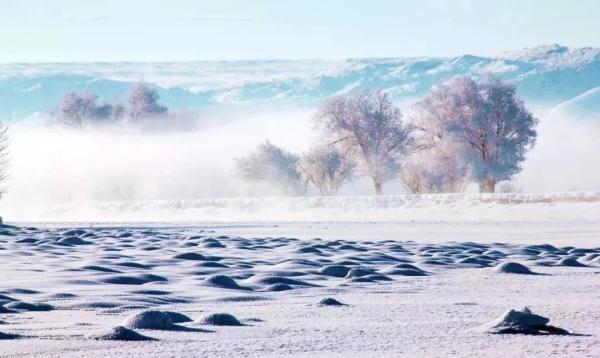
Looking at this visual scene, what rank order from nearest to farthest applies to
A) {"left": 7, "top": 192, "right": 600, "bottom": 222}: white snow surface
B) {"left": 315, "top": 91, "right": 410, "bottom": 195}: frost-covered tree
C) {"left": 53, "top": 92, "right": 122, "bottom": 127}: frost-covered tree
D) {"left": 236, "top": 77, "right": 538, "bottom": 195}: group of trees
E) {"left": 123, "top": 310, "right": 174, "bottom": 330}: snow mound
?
{"left": 123, "top": 310, "right": 174, "bottom": 330}: snow mound < {"left": 7, "top": 192, "right": 600, "bottom": 222}: white snow surface < {"left": 236, "top": 77, "right": 538, "bottom": 195}: group of trees < {"left": 315, "top": 91, "right": 410, "bottom": 195}: frost-covered tree < {"left": 53, "top": 92, "right": 122, "bottom": 127}: frost-covered tree

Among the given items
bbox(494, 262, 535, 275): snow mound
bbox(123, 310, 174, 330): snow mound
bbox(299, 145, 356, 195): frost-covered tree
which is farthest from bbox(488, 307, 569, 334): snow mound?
bbox(299, 145, 356, 195): frost-covered tree

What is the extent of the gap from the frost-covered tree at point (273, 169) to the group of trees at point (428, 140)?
9 centimetres

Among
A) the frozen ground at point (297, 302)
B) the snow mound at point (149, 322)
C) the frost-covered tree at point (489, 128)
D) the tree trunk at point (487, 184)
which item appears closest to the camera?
the frozen ground at point (297, 302)

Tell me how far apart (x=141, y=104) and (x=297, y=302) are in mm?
75921

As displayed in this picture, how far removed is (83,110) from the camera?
82.8 meters

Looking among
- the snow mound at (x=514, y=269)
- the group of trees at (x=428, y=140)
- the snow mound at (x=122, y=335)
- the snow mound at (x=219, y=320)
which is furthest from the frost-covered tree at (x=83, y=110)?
the snow mound at (x=122, y=335)

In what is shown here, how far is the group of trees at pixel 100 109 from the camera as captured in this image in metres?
83.1

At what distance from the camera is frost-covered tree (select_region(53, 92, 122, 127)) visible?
82.9m

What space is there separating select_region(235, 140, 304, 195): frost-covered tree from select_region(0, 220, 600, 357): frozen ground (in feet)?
172

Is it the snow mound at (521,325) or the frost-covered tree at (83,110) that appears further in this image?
the frost-covered tree at (83,110)

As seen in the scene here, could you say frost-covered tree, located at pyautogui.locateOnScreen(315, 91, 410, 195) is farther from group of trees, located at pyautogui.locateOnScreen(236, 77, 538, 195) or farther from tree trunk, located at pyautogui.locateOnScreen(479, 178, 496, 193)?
tree trunk, located at pyautogui.locateOnScreen(479, 178, 496, 193)

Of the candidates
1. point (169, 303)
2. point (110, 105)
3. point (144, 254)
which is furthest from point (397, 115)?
point (169, 303)

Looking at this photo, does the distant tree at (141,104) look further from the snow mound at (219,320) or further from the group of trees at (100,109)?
the snow mound at (219,320)

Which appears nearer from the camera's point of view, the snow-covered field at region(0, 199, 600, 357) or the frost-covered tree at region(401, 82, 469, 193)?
the snow-covered field at region(0, 199, 600, 357)
